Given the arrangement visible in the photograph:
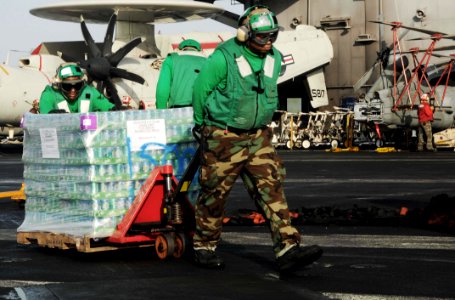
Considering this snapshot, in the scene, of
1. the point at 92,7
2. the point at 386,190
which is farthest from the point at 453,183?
the point at 92,7

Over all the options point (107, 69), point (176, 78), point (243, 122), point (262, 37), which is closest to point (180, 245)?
point (243, 122)

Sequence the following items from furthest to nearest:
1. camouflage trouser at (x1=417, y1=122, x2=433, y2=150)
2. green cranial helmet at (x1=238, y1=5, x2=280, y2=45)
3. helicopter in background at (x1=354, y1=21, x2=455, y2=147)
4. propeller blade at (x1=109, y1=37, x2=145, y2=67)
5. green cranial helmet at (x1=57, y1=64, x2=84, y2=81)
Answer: propeller blade at (x1=109, y1=37, x2=145, y2=67), helicopter in background at (x1=354, y1=21, x2=455, y2=147), camouflage trouser at (x1=417, y1=122, x2=433, y2=150), green cranial helmet at (x1=57, y1=64, x2=84, y2=81), green cranial helmet at (x1=238, y1=5, x2=280, y2=45)

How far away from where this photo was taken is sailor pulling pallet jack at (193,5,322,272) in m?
8.43

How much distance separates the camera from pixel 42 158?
33.8 feet

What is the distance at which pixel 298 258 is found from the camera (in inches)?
317

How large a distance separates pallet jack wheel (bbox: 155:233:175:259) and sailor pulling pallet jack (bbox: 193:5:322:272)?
0.61 meters

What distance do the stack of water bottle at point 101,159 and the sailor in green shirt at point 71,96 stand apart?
1.13 meters

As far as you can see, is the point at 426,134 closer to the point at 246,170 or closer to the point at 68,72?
the point at 68,72

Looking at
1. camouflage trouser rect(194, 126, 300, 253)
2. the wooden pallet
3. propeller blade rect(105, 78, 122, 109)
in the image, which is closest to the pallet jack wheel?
the wooden pallet

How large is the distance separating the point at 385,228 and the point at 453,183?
7946mm

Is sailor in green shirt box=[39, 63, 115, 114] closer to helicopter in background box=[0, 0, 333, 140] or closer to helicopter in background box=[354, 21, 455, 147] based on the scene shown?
helicopter in background box=[0, 0, 333, 140]

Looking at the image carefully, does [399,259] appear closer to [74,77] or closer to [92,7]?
[74,77]

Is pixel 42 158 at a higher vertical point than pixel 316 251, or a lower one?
higher

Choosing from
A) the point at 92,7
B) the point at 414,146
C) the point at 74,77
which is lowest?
the point at 414,146
